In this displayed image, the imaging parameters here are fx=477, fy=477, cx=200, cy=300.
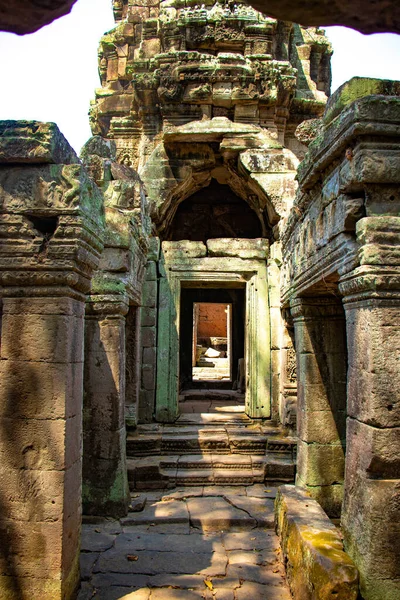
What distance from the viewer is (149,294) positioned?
7.92 m

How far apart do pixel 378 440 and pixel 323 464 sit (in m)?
2.31

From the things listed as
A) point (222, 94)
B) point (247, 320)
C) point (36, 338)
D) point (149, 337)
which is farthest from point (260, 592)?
point (222, 94)

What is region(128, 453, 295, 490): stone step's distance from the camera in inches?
247

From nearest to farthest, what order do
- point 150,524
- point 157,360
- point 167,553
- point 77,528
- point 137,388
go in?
point 77,528
point 167,553
point 150,524
point 137,388
point 157,360

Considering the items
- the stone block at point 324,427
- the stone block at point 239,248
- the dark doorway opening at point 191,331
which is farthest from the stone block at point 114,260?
the dark doorway opening at point 191,331

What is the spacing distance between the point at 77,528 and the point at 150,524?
1.95m

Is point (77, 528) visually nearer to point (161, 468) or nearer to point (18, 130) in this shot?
point (18, 130)

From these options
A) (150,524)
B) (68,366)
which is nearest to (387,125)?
(68,366)

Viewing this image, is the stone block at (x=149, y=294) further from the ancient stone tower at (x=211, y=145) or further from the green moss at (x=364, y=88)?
the green moss at (x=364, y=88)

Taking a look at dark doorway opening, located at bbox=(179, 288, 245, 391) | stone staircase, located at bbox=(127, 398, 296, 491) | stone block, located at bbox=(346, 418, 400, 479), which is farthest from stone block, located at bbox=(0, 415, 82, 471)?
dark doorway opening, located at bbox=(179, 288, 245, 391)

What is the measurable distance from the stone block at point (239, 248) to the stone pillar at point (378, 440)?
15.6 feet

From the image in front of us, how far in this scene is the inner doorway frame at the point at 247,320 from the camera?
7.70 m

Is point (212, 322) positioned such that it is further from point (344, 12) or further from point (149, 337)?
point (344, 12)

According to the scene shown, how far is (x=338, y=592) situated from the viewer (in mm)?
2998
